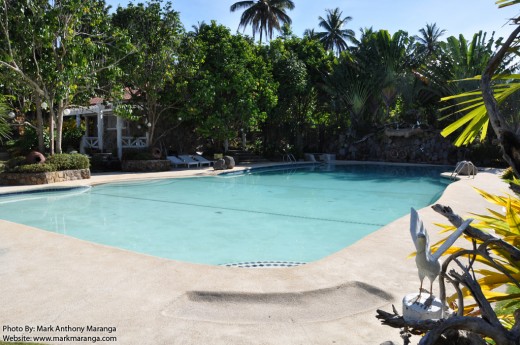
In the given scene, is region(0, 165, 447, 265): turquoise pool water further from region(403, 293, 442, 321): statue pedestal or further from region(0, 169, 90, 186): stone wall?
region(403, 293, 442, 321): statue pedestal

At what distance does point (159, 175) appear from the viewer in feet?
58.6

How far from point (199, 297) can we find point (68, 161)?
45.1 ft

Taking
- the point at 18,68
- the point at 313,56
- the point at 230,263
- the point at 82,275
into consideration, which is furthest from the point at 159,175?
the point at 313,56

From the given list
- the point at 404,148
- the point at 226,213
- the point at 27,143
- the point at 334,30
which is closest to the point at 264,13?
the point at 334,30

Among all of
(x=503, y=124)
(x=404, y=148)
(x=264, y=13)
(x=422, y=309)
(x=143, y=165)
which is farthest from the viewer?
(x=264, y=13)

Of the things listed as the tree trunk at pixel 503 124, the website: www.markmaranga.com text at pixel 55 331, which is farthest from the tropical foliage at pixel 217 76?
the website: www.markmaranga.com text at pixel 55 331

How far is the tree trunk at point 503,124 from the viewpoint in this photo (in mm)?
1493

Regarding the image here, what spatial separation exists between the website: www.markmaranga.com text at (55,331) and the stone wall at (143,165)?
17.0m

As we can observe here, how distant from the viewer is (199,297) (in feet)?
13.9

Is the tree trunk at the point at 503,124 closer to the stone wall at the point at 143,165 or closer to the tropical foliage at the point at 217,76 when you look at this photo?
the tropical foliage at the point at 217,76

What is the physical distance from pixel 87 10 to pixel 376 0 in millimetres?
10559

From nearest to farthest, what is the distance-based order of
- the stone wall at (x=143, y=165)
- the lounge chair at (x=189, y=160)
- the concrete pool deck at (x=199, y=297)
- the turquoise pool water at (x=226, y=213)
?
1. the concrete pool deck at (x=199, y=297)
2. the turquoise pool water at (x=226, y=213)
3. the stone wall at (x=143, y=165)
4. the lounge chair at (x=189, y=160)

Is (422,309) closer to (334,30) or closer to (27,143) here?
(27,143)

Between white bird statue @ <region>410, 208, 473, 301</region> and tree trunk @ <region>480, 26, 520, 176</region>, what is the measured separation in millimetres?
315
